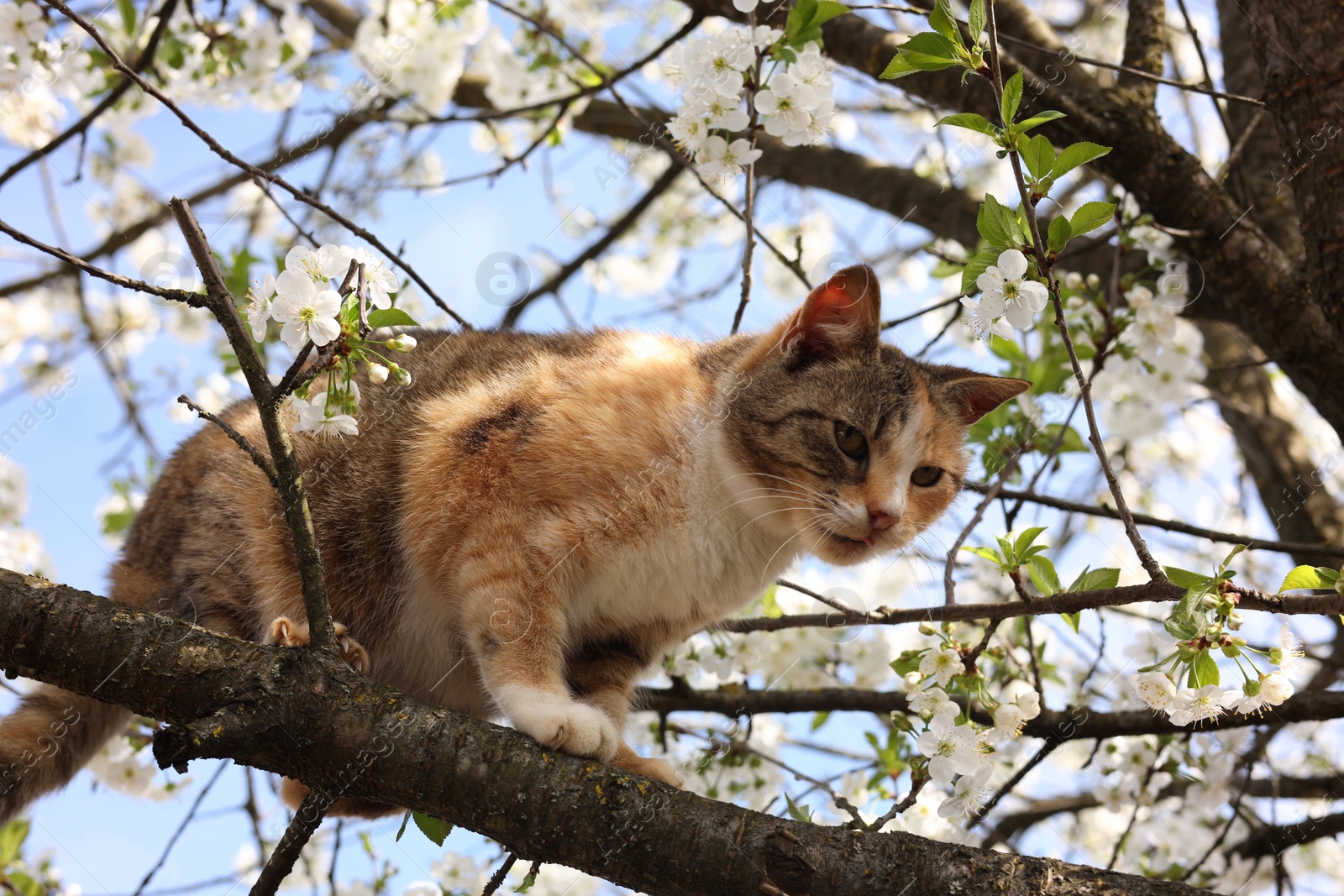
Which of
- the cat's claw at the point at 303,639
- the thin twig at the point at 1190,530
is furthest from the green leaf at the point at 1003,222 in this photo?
the cat's claw at the point at 303,639

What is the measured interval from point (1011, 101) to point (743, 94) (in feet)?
3.57

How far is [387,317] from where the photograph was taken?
82.0 inches

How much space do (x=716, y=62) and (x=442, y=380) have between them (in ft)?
4.13

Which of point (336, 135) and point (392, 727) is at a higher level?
point (336, 135)

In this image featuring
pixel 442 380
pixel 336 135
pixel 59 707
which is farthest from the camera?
pixel 336 135

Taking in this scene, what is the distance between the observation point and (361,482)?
111 inches

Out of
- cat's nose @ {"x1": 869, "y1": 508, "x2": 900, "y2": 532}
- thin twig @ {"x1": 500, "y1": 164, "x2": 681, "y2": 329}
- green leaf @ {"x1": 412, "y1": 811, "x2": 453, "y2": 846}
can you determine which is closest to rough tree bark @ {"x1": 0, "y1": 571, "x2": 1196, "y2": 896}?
green leaf @ {"x1": 412, "y1": 811, "x2": 453, "y2": 846}

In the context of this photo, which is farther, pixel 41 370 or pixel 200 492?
pixel 41 370

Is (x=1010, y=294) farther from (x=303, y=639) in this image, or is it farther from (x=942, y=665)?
(x=303, y=639)

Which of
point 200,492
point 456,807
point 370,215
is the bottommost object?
point 456,807

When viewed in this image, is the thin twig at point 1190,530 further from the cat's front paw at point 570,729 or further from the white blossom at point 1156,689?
the cat's front paw at point 570,729

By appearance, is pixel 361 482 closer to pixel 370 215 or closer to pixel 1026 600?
pixel 1026 600

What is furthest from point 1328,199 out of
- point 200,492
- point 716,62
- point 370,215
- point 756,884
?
point 370,215

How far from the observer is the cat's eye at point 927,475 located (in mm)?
3035
